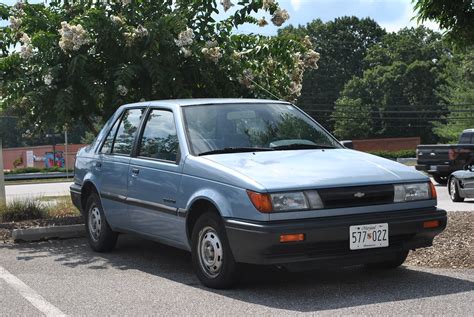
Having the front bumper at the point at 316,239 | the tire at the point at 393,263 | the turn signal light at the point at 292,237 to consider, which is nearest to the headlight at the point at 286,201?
the front bumper at the point at 316,239

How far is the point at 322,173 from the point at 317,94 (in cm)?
9468

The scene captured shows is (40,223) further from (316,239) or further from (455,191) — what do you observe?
(455,191)

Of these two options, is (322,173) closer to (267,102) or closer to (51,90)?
(267,102)

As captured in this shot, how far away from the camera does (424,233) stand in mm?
6504

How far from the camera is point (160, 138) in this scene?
7.75 m

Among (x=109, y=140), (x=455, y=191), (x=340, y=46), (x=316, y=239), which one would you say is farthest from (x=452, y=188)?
(x=340, y=46)

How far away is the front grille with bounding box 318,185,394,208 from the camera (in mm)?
6176

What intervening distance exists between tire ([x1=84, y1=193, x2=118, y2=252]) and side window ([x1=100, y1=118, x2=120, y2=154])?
516mm

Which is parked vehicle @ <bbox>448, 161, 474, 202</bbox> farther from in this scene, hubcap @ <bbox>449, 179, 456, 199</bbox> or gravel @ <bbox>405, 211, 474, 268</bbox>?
gravel @ <bbox>405, 211, 474, 268</bbox>

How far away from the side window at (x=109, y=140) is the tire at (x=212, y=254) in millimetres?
2424

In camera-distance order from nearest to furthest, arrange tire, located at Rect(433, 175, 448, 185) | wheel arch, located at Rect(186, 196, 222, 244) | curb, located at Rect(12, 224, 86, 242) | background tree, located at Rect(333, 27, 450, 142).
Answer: wheel arch, located at Rect(186, 196, 222, 244) < curb, located at Rect(12, 224, 86, 242) < tire, located at Rect(433, 175, 448, 185) < background tree, located at Rect(333, 27, 450, 142)

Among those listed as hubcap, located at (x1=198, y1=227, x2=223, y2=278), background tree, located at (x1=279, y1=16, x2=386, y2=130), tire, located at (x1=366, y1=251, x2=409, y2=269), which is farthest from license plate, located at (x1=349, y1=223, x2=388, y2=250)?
background tree, located at (x1=279, y1=16, x2=386, y2=130)

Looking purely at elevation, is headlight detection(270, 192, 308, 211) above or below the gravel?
above

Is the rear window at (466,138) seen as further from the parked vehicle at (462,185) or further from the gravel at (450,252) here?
the gravel at (450,252)
